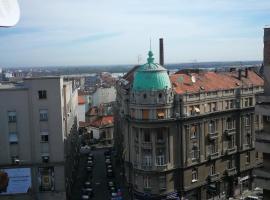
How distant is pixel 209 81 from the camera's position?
4981 cm

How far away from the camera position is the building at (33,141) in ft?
129

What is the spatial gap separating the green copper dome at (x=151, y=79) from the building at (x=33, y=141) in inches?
Result: 329

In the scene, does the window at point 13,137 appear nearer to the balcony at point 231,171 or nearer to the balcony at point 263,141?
the balcony at point 231,171

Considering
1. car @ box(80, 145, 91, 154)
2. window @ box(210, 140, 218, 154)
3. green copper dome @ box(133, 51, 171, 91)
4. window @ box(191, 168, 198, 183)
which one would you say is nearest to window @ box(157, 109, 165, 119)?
green copper dome @ box(133, 51, 171, 91)

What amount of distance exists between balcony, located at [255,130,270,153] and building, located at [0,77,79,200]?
74.1 ft

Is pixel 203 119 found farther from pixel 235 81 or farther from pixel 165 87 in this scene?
pixel 235 81

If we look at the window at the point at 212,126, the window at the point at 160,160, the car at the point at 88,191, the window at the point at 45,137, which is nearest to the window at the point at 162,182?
the window at the point at 160,160

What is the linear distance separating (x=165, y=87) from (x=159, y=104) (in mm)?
1883

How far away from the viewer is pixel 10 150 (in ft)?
130

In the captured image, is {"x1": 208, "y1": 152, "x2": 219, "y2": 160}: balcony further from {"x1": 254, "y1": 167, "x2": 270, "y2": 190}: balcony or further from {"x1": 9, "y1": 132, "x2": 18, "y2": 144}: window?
{"x1": 254, "y1": 167, "x2": 270, "y2": 190}: balcony

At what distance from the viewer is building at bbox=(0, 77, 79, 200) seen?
129 feet

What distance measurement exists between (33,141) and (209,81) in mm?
21940

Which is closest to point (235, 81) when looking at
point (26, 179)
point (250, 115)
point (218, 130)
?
point (250, 115)

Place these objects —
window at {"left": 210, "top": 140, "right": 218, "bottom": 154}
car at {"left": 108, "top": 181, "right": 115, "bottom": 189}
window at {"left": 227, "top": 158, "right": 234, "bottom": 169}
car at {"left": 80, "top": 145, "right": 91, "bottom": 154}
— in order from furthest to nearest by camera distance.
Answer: car at {"left": 80, "top": 145, "right": 91, "bottom": 154}, car at {"left": 108, "top": 181, "right": 115, "bottom": 189}, window at {"left": 227, "top": 158, "right": 234, "bottom": 169}, window at {"left": 210, "top": 140, "right": 218, "bottom": 154}
